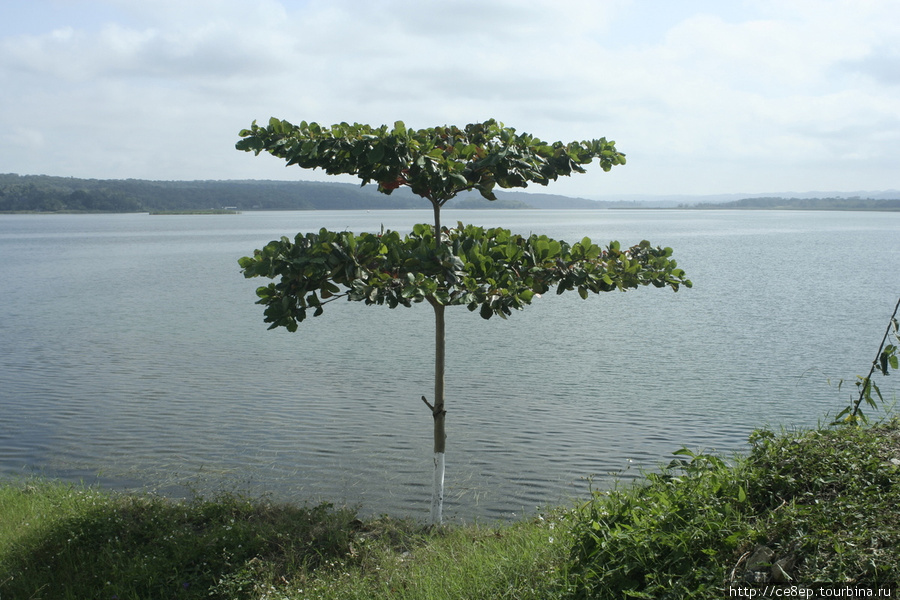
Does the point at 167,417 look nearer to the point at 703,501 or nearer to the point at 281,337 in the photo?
the point at 281,337

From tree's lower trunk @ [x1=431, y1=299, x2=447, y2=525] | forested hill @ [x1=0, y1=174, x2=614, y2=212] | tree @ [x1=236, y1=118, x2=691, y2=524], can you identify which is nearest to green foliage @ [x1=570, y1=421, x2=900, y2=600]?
tree @ [x1=236, y1=118, x2=691, y2=524]

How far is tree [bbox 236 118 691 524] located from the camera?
204 inches

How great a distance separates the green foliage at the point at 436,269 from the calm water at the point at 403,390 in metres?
1.79

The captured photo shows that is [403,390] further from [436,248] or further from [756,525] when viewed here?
[756,525]

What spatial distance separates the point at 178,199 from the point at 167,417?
172 meters

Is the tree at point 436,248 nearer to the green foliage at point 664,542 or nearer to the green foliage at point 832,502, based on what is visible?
the green foliage at point 664,542

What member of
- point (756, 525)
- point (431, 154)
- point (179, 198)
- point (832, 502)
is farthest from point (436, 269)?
point (179, 198)

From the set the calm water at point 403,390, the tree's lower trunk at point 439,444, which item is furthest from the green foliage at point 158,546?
the calm water at point 403,390

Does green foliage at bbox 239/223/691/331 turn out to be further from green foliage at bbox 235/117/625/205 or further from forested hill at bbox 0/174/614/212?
forested hill at bbox 0/174/614/212

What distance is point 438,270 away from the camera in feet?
17.9

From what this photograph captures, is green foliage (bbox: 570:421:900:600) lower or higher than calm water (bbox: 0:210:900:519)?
higher

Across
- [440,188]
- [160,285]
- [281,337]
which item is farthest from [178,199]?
[440,188]

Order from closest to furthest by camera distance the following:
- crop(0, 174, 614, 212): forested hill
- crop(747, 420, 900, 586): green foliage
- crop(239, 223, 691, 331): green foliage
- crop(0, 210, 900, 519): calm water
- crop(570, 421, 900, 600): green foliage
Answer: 1. crop(747, 420, 900, 586): green foliage
2. crop(570, 421, 900, 600): green foliage
3. crop(239, 223, 691, 331): green foliage
4. crop(0, 210, 900, 519): calm water
5. crop(0, 174, 614, 212): forested hill

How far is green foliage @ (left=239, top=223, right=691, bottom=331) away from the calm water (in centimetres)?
179
